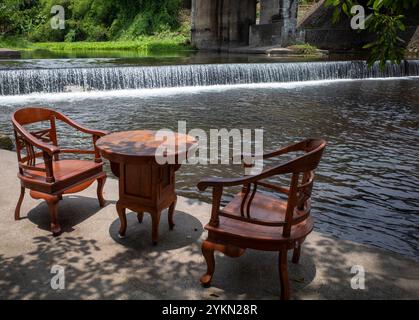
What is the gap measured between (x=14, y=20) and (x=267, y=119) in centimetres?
2711

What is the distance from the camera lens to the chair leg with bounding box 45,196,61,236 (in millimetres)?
3879

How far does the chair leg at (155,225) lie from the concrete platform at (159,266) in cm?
7

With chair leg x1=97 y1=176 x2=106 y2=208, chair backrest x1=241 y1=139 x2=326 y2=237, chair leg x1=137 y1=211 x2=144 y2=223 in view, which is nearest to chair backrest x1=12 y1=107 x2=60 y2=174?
chair leg x1=97 y1=176 x2=106 y2=208

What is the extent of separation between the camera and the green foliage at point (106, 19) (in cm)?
4188

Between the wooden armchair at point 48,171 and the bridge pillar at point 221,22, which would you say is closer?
the wooden armchair at point 48,171

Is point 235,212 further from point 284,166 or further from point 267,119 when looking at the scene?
point 267,119

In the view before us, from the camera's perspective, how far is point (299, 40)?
93.8 ft

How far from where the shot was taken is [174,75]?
57.0 ft

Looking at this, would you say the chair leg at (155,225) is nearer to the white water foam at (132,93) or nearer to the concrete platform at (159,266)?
the concrete platform at (159,266)

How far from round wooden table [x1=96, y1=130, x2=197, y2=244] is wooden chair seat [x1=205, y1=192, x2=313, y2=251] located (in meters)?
0.67

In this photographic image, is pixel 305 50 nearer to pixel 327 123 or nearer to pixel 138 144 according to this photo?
pixel 327 123

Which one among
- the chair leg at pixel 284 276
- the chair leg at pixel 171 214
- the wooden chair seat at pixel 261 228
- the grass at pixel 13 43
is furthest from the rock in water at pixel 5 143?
the grass at pixel 13 43

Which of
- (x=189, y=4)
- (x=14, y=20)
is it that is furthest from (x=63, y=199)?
(x=189, y=4)

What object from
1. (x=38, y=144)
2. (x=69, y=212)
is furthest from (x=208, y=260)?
(x=69, y=212)
